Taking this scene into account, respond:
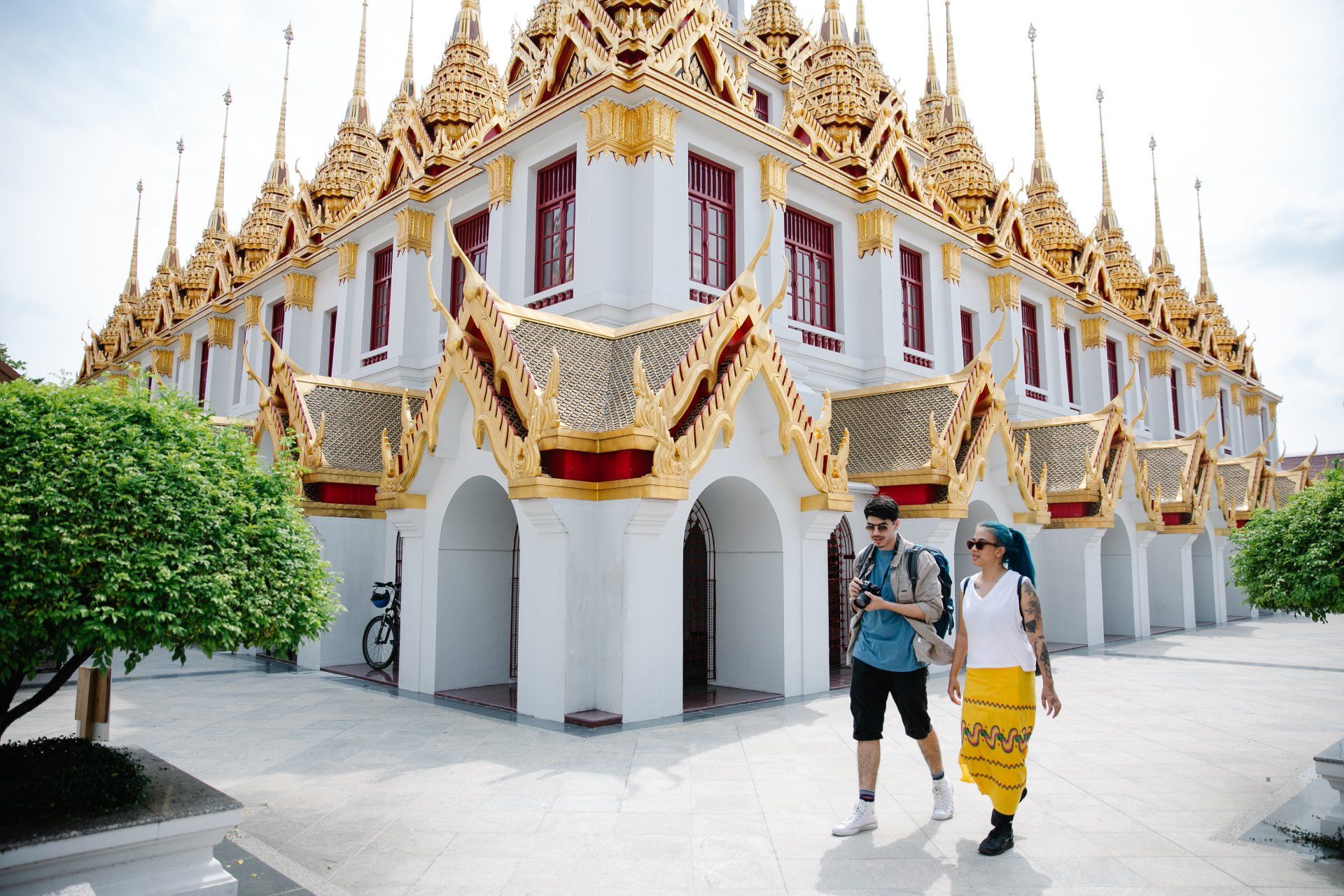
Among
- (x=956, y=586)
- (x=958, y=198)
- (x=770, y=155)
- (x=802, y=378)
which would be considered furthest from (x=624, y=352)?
(x=958, y=198)

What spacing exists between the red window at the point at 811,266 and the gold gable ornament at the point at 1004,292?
19.5 feet

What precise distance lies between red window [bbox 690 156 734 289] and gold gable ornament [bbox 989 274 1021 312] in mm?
8878

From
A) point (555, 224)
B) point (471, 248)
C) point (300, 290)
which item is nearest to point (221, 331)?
point (300, 290)

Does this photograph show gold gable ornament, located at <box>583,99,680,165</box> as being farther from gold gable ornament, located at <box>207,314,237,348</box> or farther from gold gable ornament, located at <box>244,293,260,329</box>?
gold gable ornament, located at <box>207,314,237,348</box>

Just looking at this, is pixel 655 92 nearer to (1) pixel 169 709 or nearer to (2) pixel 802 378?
(2) pixel 802 378

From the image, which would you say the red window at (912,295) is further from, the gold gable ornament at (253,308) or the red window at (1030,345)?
the gold gable ornament at (253,308)

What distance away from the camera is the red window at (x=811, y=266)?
15.4 m

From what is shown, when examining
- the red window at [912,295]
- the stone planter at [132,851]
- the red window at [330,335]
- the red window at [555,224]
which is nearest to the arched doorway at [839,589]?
the red window at [555,224]

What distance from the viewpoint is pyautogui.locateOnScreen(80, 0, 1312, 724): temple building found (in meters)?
9.12

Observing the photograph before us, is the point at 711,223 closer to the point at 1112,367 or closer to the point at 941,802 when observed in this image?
the point at 941,802

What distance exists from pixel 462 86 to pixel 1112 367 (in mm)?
19193

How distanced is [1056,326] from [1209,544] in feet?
21.5

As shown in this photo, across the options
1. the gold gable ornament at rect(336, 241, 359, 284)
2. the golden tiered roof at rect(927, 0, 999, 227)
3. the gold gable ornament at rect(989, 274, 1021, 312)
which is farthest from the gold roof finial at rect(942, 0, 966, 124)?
the gold gable ornament at rect(336, 241, 359, 284)

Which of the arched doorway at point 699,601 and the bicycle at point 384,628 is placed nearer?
the arched doorway at point 699,601
